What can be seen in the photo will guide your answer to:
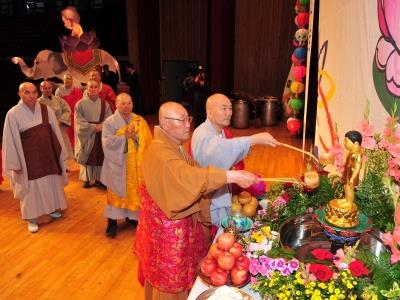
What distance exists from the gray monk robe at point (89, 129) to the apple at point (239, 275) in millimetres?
3636

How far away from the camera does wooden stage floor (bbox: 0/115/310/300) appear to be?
3.06m

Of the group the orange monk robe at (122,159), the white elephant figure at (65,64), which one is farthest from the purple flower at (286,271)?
the white elephant figure at (65,64)

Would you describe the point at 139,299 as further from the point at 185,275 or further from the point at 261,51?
the point at 261,51

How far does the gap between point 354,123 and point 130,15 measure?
9.53 meters

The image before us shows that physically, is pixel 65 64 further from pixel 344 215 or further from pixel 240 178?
pixel 344 215

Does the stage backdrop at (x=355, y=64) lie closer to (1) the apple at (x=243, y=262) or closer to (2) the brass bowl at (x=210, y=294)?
(1) the apple at (x=243, y=262)

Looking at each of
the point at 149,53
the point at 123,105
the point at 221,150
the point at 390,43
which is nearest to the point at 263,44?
the point at 149,53

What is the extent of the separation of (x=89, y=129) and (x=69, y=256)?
1.89 metres

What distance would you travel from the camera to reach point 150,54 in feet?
36.4

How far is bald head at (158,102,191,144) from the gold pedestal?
3.12ft

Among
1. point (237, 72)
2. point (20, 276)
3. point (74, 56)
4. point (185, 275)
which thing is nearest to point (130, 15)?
point (237, 72)

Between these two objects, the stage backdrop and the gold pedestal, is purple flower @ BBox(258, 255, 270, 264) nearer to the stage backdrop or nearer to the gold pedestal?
the gold pedestal

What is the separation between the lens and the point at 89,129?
4.92 metres

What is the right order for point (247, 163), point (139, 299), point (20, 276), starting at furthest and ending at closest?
1. point (247, 163)
2. point (20, 276)
3. point (139, 299)
